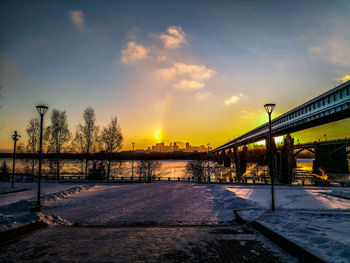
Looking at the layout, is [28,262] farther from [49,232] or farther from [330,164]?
[330,164]

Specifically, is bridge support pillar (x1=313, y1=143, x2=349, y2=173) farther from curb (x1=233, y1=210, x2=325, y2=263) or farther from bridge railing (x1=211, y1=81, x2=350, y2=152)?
curb (x1=233, y1=210, x2=325, y2=263)

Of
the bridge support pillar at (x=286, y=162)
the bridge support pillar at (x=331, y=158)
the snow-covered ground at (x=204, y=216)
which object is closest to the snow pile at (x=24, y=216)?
the snow-covered ground at (x=204, y=216)

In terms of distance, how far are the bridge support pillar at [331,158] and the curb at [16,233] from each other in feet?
291

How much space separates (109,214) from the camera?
11.4 m

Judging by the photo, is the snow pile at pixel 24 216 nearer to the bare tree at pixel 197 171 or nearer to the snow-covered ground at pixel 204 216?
the snow-covered ground at pixel 204 216

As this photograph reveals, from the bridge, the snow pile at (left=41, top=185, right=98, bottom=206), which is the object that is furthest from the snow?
the bridge

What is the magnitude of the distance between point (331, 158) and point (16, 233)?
9768 centimetres

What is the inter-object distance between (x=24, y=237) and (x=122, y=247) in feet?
13.5

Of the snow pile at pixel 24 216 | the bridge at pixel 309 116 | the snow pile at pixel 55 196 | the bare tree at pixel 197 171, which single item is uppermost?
the bridge at pixel 309 116

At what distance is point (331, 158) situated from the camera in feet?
251

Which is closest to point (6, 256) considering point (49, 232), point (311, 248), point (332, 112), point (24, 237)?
point (24, 237)

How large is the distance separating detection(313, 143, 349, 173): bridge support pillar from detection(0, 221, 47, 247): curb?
291 feet

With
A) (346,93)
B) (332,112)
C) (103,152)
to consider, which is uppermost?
(346,93)

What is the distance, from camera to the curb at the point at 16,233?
264 inches
